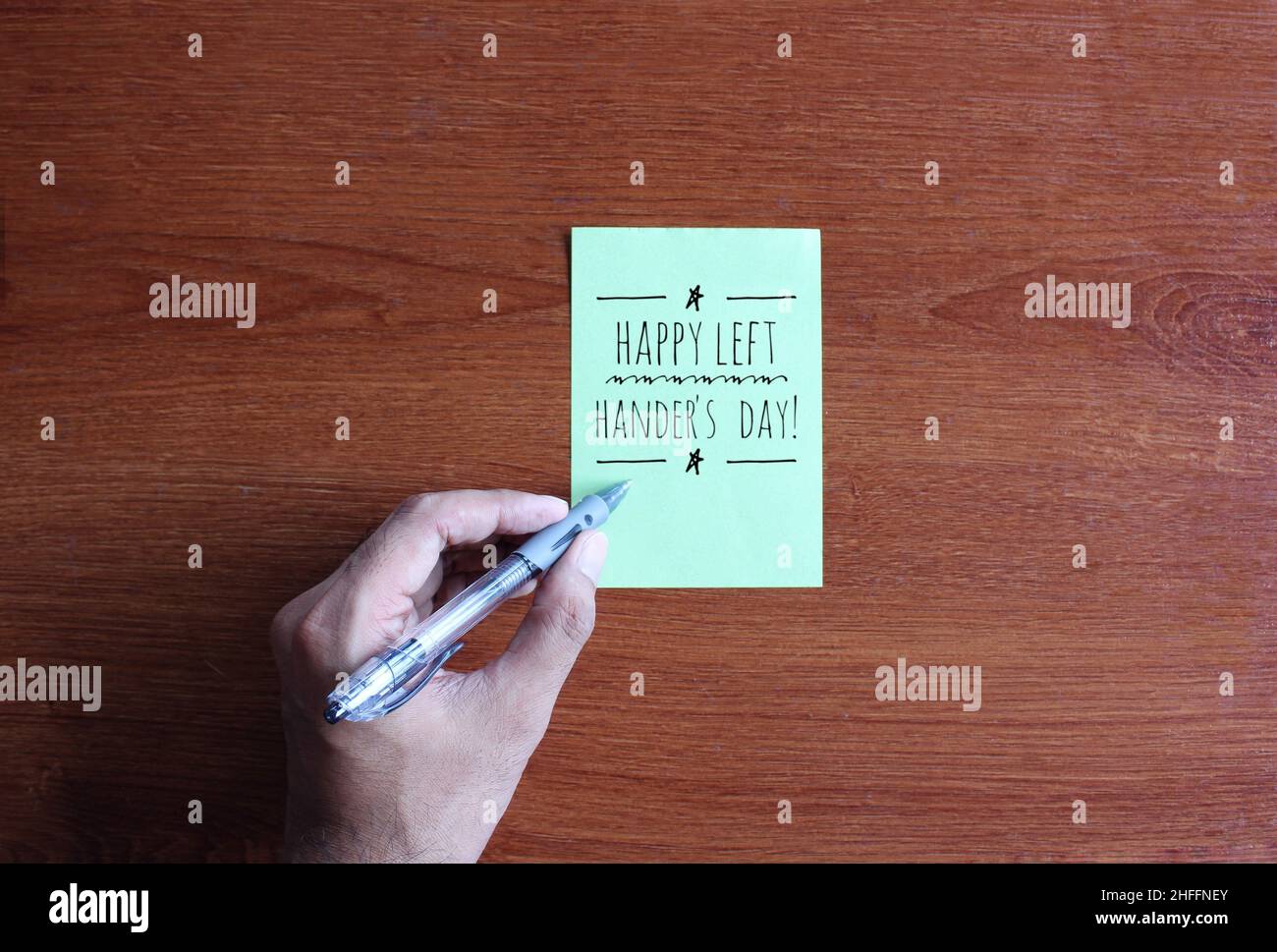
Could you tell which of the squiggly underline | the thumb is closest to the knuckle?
the thumb

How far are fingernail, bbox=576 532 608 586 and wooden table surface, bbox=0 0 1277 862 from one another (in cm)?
6

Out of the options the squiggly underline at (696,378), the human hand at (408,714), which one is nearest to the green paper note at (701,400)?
the squiggly underline at (696,378)

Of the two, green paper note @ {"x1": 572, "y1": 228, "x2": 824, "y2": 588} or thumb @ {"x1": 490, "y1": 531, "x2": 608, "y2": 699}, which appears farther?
green paper note @ {"x1": 572, "y1": 228, "x2": 824, "y2": 588}

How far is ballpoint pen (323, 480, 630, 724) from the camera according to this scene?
20.7 inches

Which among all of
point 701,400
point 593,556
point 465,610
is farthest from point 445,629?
point 701,400

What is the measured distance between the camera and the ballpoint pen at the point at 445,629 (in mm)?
527

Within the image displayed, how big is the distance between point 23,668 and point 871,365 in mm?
755

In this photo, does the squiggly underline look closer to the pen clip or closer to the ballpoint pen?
the ballpoint pen

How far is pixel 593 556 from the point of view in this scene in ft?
2.11

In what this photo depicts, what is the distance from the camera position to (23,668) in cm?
69

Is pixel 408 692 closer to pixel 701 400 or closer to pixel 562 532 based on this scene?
pixel 562 532

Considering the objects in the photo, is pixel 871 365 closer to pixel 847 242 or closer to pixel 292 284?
pixel 847 242

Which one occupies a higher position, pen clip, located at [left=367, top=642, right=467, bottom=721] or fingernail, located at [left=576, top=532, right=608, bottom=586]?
fingernail, located at [left=576, top=532, right=608, bottom=586]

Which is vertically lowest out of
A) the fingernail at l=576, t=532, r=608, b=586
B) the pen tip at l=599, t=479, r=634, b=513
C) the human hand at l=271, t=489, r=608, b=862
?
the human hand at l=271, t=489, r=608, b=862
